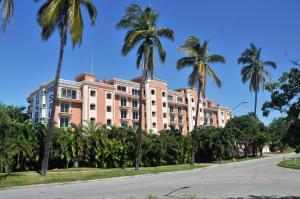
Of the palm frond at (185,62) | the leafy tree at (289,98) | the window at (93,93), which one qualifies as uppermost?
the window at (93,93)

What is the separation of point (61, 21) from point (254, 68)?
43976 millimetres

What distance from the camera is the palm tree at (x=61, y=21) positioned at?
930 inches

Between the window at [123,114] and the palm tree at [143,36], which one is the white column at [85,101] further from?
the palm tree at [143,36]

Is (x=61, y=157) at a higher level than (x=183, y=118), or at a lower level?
lower

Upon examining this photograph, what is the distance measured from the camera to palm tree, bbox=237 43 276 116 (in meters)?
62.5

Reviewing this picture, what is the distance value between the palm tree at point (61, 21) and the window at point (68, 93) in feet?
142

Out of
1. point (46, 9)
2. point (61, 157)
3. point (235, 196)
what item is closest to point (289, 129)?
point (235, 196)

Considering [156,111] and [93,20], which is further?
[156,111]

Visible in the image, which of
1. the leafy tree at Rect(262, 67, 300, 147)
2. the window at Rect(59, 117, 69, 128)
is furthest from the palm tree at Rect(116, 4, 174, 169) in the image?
the window at Rect(59, 117, 69, 128)

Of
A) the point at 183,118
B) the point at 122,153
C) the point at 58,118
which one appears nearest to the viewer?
the point at 122,153

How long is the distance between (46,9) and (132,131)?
19.5m

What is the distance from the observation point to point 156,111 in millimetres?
85938

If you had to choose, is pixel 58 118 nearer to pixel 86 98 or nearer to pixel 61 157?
pixel 86 98

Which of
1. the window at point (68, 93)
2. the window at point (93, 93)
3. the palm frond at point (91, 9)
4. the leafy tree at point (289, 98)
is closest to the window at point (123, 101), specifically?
the window at point (93, 93)
